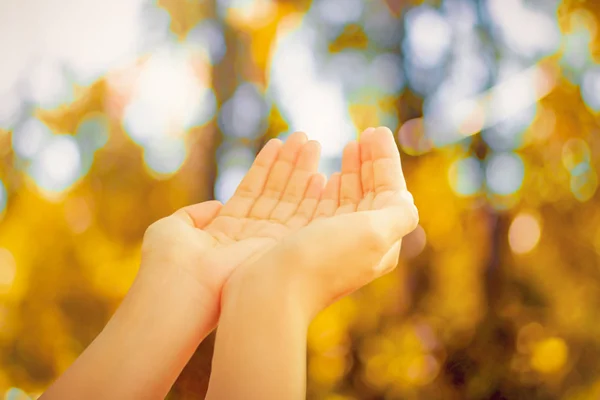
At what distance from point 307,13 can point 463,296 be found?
44.9 inches

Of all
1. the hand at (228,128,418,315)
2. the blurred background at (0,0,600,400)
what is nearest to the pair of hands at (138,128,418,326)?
the hand at (228,128,418,315)

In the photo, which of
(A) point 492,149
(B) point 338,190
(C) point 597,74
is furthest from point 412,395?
(C) point 597,74

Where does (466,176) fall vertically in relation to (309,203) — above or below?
below

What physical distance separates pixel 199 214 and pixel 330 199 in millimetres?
231

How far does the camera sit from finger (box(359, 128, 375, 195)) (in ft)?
2.29

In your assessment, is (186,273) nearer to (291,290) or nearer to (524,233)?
(291,290)

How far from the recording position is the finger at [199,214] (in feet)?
2.36

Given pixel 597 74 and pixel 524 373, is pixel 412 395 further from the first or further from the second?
pixel 597 74

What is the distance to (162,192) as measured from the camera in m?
1.39

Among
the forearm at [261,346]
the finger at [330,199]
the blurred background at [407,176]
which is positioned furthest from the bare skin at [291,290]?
the blurred background at [407,176]

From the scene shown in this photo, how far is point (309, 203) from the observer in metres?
0.73

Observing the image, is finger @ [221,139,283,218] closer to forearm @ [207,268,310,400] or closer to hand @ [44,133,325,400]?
A: hand @ [44,133,325,400]

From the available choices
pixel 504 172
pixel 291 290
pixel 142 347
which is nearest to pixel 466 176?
pixel 504 172

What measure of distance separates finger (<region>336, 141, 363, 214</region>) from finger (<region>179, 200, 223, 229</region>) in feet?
0.75
